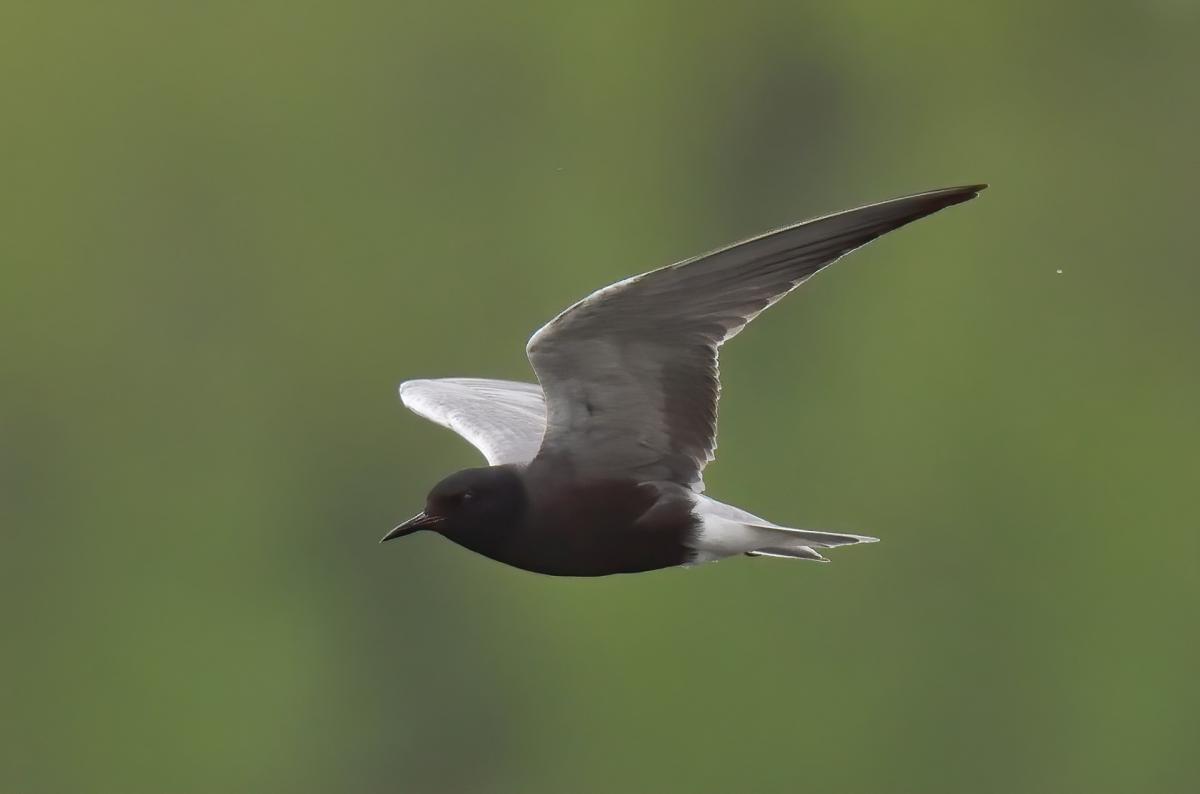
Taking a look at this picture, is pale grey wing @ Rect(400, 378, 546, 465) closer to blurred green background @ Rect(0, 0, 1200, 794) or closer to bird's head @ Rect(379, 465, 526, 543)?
bird's head @ Rect(379, 465, 526, 543)

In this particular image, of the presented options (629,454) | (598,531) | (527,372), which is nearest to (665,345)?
(629,454)

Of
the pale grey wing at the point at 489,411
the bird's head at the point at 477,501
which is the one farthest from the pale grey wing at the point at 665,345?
the pale grey wing at the point at 489,411

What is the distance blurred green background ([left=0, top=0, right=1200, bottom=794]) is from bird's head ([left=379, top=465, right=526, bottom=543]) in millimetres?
18257

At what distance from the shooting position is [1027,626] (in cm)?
3023

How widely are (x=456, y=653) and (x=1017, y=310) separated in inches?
355

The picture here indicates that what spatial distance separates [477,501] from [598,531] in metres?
0.38

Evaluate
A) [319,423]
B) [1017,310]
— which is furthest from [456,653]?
[1017,310]

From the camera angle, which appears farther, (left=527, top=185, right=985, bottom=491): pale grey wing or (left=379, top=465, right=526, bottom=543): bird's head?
(left=379, top=465, right=526, bottom=543): bird's head

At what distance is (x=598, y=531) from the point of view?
23.7ft

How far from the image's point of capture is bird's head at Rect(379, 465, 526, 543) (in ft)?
23.4

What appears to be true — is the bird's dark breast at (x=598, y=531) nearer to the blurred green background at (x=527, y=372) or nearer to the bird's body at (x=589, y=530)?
the bird's body at (x=589, y=530)

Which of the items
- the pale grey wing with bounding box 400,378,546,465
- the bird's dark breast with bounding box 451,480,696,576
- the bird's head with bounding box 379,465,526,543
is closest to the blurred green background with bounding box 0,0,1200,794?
the pale grey wing with bounding box 400,378,546,465

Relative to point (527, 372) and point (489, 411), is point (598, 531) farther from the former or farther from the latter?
point (527, 372)

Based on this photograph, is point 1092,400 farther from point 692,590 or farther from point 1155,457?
point 692,590
